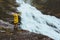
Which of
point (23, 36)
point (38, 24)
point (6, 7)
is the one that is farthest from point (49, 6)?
point (23, 36)

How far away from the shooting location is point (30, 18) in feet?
63.5

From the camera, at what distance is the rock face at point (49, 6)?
2427 cm

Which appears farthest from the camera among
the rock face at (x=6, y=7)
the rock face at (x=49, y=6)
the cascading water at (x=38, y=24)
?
the rock face at (x=49, y=6)

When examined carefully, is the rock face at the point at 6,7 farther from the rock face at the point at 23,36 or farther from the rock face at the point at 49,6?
the rock face at the point at 49,6

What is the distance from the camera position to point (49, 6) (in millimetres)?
25453

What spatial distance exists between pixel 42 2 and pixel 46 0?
23.4 inches

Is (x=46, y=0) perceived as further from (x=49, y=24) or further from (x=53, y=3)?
(x=49, y=24)

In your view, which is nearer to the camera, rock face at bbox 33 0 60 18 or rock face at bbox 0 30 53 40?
rock face at bbox 0 30 53 40

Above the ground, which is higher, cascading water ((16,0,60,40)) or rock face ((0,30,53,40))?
cascading water ((16,0,60,40))

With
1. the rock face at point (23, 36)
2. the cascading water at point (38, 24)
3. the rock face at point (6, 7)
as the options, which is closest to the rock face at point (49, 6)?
the cascading water at point (38, 24)

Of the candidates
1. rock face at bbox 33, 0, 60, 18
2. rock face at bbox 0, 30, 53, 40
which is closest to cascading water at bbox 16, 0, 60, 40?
rock face at bbox 0, 30, 53, 40

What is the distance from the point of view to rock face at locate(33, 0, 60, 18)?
2427cm

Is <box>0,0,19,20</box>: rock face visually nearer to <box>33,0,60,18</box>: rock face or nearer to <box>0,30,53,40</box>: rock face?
<box>0,30,53,40</box>: rock face

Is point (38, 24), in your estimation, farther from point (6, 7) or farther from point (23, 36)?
point (23, 36)
